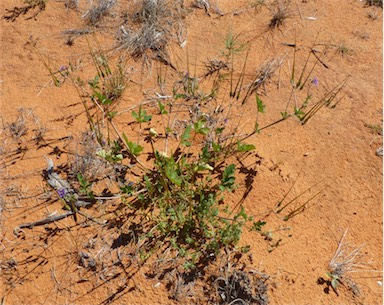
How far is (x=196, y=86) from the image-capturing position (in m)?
3.23

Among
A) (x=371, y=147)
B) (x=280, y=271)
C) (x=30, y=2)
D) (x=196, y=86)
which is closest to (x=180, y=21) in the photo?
(x=196, y=86)

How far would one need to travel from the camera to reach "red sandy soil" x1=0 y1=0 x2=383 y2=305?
2.31 metres

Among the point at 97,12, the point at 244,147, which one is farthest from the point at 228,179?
the point at 97,12

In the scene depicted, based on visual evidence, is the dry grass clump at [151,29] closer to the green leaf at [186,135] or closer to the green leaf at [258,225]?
the green leaf at [186,135]

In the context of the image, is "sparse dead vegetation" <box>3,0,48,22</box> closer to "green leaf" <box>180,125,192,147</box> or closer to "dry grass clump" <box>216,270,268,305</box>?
"green leaf" <box>180,125,192,147</box>

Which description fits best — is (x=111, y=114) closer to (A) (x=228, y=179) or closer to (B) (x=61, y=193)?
(B) (x=61, y=193)

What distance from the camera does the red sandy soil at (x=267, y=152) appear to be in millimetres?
2311

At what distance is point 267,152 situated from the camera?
2898 millimetres

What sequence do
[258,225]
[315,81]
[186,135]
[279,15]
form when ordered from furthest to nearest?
[279,15] → [315,81] → [186,135] → [258,225]

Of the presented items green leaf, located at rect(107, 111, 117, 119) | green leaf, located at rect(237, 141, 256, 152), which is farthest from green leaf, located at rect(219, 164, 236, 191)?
green leaf, located at rect(107, 111, 117, 119)

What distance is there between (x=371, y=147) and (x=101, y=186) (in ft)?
6.94

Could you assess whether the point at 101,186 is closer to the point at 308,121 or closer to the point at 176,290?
the point at 176,290

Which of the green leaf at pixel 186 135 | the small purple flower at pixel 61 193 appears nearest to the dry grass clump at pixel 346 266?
the green leaf at pixel 186 135

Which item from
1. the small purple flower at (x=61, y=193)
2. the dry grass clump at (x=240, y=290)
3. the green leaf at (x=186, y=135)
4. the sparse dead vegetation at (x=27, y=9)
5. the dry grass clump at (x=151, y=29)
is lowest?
the dry grass clump at (x=240, y=290)
